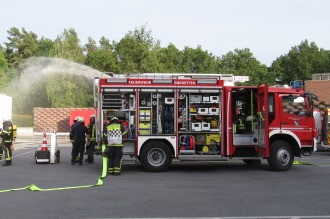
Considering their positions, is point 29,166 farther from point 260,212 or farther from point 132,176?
point 260,212

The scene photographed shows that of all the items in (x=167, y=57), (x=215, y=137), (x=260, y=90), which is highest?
(x=167, y=57)

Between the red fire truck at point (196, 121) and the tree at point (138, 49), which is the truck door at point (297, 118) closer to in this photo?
the red fire truck at point (196, 121)

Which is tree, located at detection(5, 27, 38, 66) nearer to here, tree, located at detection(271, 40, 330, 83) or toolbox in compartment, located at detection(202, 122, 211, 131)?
tree, located at detection(271, 40, 330, 83)

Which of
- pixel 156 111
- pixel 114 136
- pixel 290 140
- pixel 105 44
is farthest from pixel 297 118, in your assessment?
pixel 105 44

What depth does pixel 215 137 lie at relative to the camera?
12.9 metres

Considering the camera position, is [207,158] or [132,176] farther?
[207,158]

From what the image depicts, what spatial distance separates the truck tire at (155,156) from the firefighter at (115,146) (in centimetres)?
83

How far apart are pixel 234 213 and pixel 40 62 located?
2070 inches

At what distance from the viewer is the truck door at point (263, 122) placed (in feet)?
41.1

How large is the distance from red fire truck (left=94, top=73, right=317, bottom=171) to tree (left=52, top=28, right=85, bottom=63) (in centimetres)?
3047

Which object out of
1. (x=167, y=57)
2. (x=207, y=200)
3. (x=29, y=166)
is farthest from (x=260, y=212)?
(x=167, y=57)

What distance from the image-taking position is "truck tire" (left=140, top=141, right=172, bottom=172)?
12.7 meters

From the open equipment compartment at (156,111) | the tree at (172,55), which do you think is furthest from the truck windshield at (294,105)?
the tree at (172,55)

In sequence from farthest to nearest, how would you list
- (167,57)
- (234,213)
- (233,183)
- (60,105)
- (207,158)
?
(167,57), (60,105), (207,158), (233,183), (234,213)
